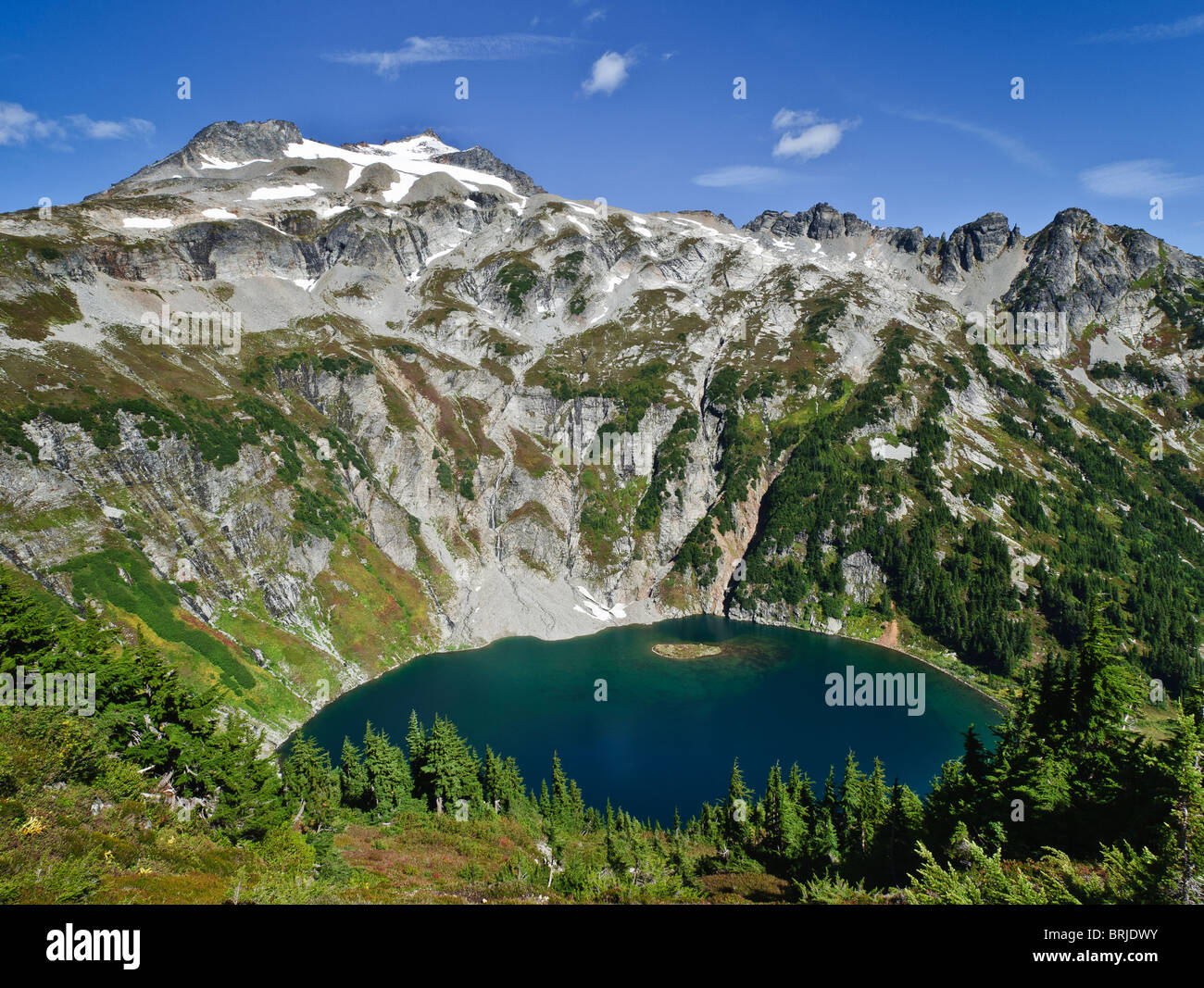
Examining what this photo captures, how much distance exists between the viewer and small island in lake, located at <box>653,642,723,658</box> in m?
120

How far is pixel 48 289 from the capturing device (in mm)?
132500

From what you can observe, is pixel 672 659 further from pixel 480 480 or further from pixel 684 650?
pixel 480 480

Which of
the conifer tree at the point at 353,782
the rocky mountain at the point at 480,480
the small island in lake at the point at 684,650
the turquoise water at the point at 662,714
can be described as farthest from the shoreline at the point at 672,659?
the conifer tree at the point at 353,782

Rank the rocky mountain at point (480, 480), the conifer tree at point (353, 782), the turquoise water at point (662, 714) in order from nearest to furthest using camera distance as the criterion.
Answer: the conifer tree at point (353, 782), the turquoise water at point (662, 714), the rocky mountain at point (480, 480)

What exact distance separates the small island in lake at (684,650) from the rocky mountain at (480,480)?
61.7 feet

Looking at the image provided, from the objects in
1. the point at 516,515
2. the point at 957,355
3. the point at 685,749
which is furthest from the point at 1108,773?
the point at 957,355

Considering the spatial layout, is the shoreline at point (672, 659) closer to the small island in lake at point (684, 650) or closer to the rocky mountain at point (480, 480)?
the small island in lake at point (684, 650)

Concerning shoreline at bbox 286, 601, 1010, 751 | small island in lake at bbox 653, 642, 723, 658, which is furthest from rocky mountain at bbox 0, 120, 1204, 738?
small island in lake at bbox 653, 642, 723, 658

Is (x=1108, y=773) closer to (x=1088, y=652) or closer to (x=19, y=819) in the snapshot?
(x=1088, y=652)

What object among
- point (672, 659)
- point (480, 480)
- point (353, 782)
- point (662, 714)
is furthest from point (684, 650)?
point (353, 782)

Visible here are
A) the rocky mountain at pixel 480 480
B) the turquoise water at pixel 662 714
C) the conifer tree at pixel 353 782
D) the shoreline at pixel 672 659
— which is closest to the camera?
the conifer tree at pixel 353 782

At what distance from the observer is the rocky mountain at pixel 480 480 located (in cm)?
9719
